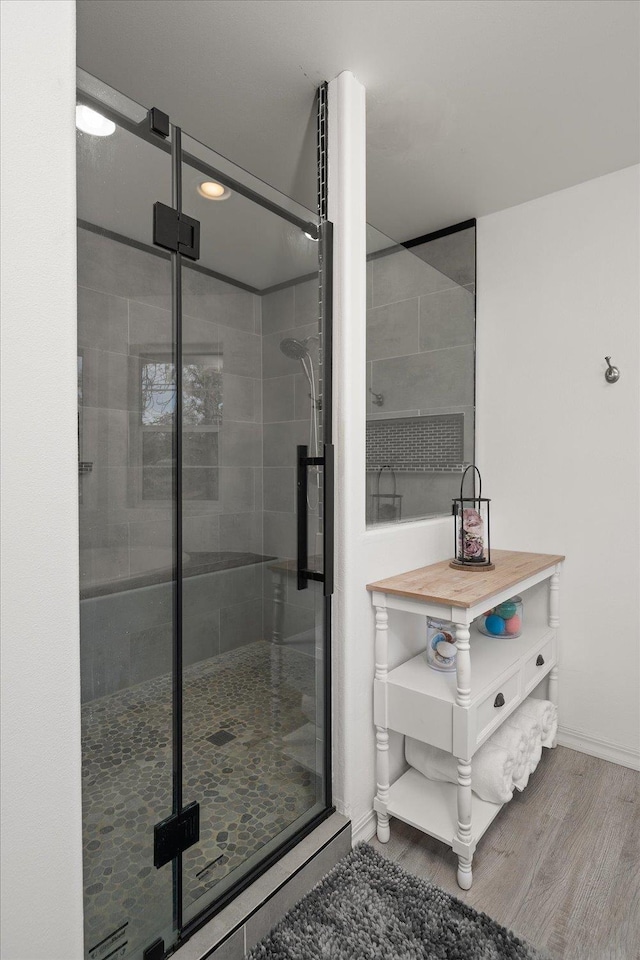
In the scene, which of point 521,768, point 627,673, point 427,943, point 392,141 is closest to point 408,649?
point 521,768

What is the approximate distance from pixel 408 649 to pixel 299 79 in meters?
2.00

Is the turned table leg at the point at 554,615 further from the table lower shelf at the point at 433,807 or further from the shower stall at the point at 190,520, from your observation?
the shower stall at the point at 190,520

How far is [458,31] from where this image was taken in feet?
4.98

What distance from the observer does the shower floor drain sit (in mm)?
1318

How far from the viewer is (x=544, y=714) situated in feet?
6.61

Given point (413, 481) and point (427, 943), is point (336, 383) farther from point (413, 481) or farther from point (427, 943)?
point (427, 943)

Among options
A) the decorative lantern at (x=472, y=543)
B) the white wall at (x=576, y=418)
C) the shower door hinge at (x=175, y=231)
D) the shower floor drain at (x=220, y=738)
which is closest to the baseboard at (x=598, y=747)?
the white wall at (x=576, y=418)

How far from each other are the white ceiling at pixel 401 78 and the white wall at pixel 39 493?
0.80 m

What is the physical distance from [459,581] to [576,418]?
1.03 metres

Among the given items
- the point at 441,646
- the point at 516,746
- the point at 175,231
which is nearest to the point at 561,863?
the point at 516,746

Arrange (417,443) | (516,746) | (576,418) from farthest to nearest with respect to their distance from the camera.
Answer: (576,418)
(417,443)
(516,746)

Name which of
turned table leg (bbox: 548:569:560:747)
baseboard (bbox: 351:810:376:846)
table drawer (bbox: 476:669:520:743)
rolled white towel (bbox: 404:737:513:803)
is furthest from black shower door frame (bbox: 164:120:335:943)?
turned table leg (bbox: 548:569:560:747)

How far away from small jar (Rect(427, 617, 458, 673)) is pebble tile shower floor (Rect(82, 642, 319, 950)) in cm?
45

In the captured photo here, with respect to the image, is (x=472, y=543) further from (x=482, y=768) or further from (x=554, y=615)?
(x=482, y=768)
